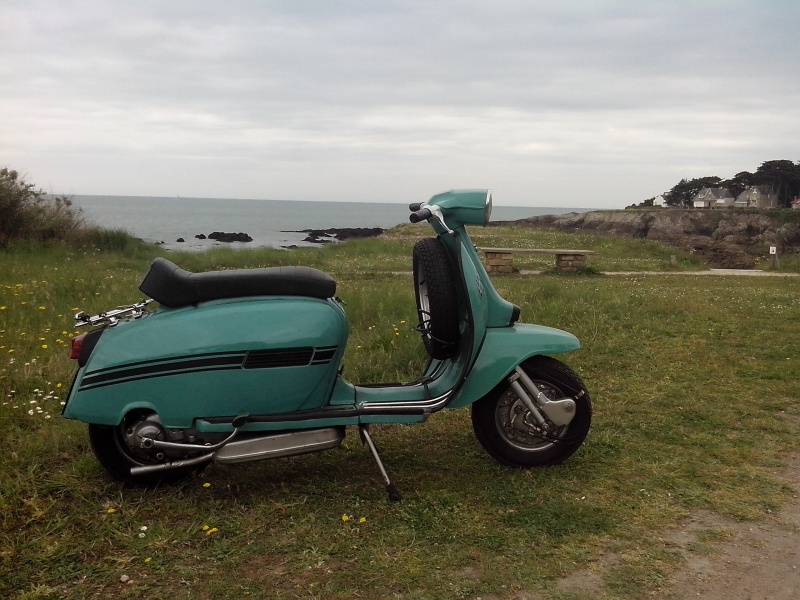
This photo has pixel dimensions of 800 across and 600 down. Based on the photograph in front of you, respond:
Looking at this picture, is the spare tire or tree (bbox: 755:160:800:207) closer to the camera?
the spare tire

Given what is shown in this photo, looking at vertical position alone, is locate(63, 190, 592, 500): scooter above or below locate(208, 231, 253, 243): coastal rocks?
above

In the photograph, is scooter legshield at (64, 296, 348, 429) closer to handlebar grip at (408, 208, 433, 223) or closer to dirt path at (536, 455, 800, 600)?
handlebar grip at (408, 208, 433, 223)

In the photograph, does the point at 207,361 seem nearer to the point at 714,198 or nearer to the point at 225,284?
the point at 225,284

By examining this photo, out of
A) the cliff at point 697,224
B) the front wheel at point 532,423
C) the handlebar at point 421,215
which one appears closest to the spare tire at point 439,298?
the handlebar at point 421,215

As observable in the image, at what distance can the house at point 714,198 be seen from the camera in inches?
3263

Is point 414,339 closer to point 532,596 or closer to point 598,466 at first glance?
point 598,466

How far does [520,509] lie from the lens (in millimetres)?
3828

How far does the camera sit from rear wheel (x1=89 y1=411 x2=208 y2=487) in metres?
3.79

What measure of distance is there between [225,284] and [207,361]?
403 millimetres

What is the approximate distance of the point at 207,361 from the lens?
3711 millimetres

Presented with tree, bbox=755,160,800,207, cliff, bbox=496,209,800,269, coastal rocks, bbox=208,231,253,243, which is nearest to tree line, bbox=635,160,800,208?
tree, bbox=755,160,800,207

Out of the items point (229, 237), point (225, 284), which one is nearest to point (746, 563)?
point (225, 284)

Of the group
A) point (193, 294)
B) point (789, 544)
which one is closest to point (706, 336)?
point (789, 544)

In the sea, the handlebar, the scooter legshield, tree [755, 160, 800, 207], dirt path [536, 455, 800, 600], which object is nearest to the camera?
dirt path [536, 455, 800, 600]
